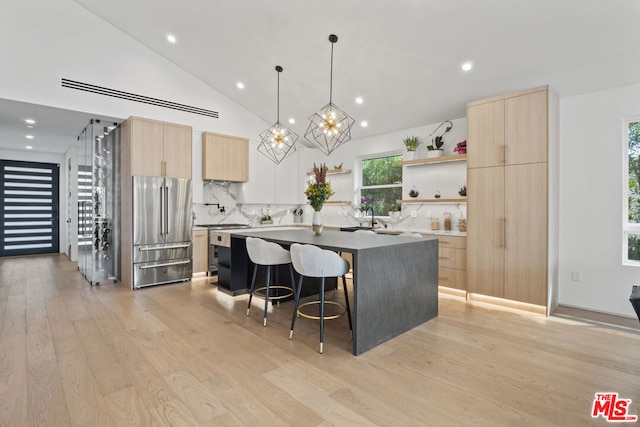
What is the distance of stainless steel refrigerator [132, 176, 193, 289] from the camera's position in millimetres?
4836

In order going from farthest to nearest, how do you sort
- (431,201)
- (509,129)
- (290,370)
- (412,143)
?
(412,143)
(431,201)
(509,129)
(290,370)

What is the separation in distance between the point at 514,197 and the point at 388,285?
2.15 m

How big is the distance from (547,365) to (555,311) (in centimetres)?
177

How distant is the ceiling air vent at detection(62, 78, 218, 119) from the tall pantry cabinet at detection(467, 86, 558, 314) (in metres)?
4.42

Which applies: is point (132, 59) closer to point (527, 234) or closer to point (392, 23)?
point (392, 23)

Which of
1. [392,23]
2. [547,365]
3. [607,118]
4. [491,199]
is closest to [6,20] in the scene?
[392,23]

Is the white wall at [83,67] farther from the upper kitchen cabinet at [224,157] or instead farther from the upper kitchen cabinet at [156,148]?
the upper kitchen cabinet at [156,148]

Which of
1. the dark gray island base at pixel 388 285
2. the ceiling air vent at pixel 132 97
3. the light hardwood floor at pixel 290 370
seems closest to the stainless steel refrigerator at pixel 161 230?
the light hardwood floor at pixel 290 370

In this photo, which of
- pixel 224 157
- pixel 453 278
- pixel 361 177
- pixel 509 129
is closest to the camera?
pixel 509 129

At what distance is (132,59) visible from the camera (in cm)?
512

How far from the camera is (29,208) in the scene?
800 centimetres

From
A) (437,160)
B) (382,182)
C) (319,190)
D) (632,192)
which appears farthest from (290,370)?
(382,182)

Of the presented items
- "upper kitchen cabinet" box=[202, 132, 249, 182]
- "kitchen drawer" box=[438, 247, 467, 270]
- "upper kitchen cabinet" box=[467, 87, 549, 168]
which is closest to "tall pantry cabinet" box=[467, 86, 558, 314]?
"upper kitchen cabinet" box=[467, 87, 549, 168]

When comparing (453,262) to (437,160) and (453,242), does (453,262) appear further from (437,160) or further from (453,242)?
(437,160)
